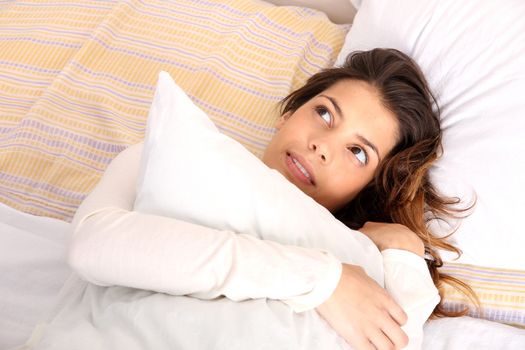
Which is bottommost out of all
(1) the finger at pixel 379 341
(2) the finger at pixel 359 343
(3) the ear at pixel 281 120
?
(2) the finger at pixel 359 343

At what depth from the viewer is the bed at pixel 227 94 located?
3.66 ft

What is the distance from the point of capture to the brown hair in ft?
3.81

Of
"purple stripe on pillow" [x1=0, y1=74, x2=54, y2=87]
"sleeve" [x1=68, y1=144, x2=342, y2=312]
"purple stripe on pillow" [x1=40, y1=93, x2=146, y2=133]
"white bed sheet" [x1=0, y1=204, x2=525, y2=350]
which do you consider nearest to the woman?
"sleeve" [x1=68, y1=144, x2=342, y2=312]

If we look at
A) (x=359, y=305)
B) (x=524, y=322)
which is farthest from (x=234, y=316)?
(x=524, y=322)

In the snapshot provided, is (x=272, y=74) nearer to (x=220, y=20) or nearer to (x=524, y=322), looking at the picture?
(x=220, y=20)

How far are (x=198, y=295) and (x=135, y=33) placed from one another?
91 centimetres

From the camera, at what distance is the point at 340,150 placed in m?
1.15

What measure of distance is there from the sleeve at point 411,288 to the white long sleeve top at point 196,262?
0.16 metres

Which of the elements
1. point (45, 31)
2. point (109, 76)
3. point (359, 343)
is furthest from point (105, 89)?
point (359, 343)

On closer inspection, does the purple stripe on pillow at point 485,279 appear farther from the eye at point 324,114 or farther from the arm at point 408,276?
the eye at point 324,114

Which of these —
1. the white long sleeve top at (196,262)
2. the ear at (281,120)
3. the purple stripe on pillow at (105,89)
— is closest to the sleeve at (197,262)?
the white long sleeve top at (196,262)

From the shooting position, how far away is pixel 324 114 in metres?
1.19

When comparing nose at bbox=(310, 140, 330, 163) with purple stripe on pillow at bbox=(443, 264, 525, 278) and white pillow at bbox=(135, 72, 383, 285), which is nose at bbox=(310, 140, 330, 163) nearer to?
white pillow at bbox=(135, 72, 383, 285)

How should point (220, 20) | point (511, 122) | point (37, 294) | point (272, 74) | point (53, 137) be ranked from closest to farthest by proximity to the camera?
1. point (37, 294)
2. point (511, 122)
3. point (53, 137)
4. point (272, 74)
5. point (220, 20)
